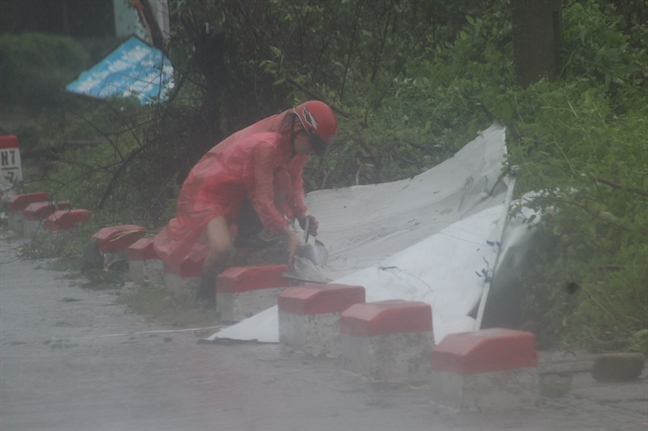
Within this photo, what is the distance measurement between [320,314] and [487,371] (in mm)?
1276

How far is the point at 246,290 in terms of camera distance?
5.81 m

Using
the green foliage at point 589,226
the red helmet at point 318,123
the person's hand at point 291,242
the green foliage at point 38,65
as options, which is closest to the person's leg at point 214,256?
the person's hand at point 291,242

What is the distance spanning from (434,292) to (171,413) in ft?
5.71

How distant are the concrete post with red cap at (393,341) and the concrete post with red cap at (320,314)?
481 millimetres

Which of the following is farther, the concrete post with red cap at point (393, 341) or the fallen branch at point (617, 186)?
the fallen branch at point (617, 186)

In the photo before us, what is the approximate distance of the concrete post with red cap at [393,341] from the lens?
168 inches

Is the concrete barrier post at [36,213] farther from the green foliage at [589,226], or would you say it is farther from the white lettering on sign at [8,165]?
the green foliage at [589,226]

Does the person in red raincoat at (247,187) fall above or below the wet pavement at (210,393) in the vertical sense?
above

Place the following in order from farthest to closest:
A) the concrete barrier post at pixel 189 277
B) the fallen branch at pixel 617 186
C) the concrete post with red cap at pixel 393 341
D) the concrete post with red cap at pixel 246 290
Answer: the concrete barrier post at pixel 189 277
the concrete post with red cap at pixel 246 290
the fallen branch at pixel 617 186
the concrete post with red cap at pixel 393 341

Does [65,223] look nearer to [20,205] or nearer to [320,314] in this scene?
[20,205]

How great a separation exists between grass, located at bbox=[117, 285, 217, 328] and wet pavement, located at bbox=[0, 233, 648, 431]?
0.73ft

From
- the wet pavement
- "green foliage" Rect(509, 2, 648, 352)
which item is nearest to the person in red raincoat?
the wet pavement

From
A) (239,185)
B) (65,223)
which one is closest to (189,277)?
(239,185)

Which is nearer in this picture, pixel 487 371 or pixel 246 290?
pixel 487 371
